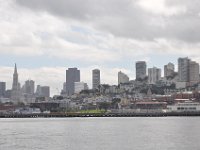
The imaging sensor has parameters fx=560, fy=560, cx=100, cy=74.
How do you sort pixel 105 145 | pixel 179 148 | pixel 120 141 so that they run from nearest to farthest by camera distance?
pixel 179 148, pixel 105 145, pixel 120 141

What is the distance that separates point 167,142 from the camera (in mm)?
76125

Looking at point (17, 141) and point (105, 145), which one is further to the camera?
point (17, 141)

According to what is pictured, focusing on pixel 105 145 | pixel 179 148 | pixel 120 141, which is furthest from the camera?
pixel 120 141

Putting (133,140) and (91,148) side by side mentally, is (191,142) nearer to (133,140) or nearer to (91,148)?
(133,140)

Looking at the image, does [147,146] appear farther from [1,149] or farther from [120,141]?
[1,149]

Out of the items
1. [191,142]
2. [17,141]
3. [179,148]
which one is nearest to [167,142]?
[191,142]

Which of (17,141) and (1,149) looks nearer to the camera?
(1,149)

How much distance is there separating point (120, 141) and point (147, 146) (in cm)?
814

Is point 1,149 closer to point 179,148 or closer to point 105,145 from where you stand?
point 105,145

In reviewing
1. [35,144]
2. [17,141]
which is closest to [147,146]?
[35,144]

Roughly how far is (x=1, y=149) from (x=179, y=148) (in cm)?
2160

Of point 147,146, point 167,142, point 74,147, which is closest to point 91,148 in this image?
point 74,147

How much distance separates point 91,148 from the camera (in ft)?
226

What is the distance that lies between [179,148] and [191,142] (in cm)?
865
